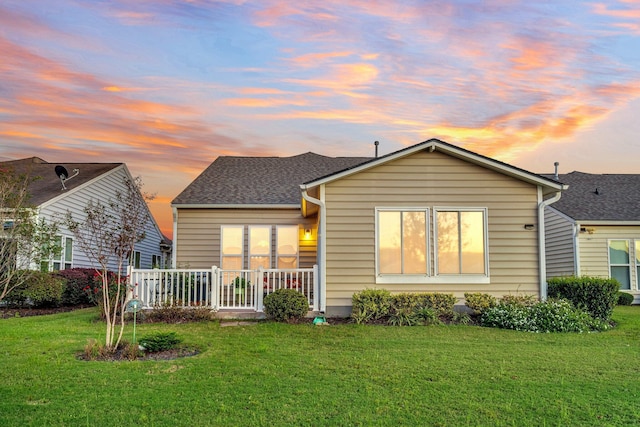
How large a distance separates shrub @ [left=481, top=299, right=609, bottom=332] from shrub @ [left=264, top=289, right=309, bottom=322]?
3.88m

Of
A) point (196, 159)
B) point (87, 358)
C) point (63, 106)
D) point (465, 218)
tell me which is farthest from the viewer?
point (196, 159)

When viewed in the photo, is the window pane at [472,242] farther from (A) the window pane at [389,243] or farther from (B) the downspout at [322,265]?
(B) the downspout at [322,265]

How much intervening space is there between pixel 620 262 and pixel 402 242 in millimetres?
10955

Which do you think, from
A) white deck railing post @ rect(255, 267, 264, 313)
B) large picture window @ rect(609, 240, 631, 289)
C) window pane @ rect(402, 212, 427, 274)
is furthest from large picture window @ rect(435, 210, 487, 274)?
large picture window @ rect(609, 240, 631, 289)

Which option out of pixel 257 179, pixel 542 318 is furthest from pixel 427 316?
pixel 257 179

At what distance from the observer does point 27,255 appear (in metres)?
12.9

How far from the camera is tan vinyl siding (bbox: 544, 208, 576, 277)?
17734 mm

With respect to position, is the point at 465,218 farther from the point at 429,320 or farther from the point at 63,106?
the point at 63,106

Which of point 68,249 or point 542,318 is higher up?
point 68,249

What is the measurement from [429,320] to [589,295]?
3.68 meters

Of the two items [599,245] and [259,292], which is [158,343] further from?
[599,245]

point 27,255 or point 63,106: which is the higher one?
point 63,106

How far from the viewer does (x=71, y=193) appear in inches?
691

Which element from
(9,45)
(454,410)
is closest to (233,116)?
(9,45)
